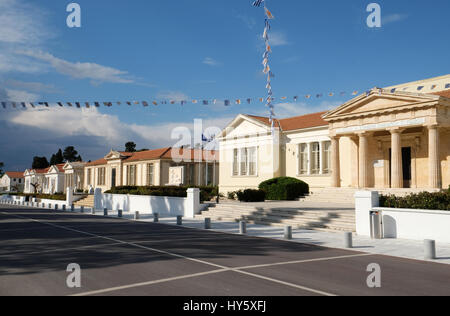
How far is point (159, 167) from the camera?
4878cm

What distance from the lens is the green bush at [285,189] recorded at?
2842 centimetres

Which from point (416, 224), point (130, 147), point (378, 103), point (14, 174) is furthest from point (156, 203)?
point (14, 174)

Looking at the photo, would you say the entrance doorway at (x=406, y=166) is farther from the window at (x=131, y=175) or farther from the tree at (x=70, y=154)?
the tree at (x=70, y=154)

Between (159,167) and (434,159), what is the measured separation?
112 feet

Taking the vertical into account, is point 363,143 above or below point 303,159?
above

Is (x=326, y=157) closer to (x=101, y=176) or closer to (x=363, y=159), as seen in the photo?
(x=363, y=159)

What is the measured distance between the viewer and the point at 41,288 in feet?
22.0

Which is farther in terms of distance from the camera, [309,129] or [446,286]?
[309,129]

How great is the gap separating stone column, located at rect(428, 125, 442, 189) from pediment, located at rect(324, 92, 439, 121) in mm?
1853

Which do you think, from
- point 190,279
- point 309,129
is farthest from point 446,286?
point 309,129

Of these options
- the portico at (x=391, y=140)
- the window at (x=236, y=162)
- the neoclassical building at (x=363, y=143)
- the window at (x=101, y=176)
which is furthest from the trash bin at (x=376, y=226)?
the window at (x=101, y=176)

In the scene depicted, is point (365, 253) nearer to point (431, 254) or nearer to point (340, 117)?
point (431, 254)

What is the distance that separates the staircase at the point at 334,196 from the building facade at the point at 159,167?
19.2 m
